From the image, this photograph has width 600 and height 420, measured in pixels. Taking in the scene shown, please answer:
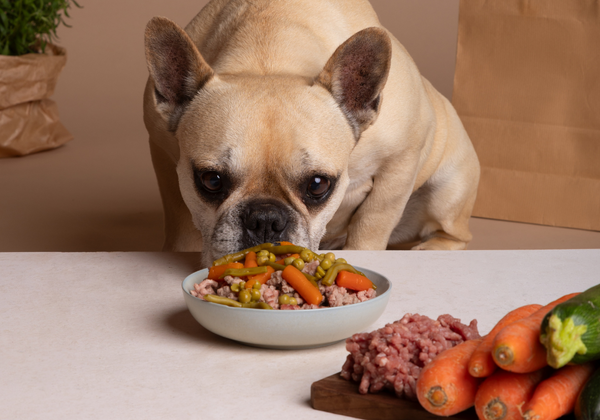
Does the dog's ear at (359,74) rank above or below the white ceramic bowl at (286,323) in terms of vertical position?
above

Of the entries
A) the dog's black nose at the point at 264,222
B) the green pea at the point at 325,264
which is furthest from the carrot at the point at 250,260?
the dog's black nose at the point at 264,222

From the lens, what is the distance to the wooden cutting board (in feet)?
2.68

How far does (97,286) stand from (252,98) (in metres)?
0.55

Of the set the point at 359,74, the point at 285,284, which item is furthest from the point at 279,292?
the point at 359,74

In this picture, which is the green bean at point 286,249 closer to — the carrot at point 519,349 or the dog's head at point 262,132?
the dog's head at point 262,132

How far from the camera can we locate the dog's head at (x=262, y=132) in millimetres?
1554

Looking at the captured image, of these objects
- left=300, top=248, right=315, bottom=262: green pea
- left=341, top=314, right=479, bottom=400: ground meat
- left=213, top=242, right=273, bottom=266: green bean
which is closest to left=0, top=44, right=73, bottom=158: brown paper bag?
left=213, top=242, right=273, bottom=266: green bean

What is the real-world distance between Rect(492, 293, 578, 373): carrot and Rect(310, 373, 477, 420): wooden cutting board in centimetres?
11

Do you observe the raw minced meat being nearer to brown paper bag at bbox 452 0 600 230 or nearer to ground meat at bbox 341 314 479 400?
ground meat at bbox 341 314 479 400

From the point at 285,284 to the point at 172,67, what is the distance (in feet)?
2.74

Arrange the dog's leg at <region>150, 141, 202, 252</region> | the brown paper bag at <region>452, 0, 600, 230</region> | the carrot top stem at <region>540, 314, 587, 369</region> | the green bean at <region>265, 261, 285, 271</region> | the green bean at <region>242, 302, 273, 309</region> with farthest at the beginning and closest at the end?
1. the brown paper bag at <region>452, 0, 600, 230</region>
2. the dog's leg at <region>150, 141, 202, 252</region>
3. the green bean at <region>265, 261, 285, 271</region>
4. the green bean at <region>242, 302, 273, 309</region>
5. the carrot top stem at <region>540, 314, 587, 369</region>

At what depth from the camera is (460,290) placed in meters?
1.40

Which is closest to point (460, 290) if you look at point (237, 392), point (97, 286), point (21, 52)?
point (237, 392)

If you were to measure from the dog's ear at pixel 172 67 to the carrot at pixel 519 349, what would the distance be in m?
1.14
